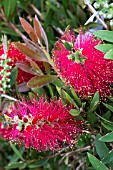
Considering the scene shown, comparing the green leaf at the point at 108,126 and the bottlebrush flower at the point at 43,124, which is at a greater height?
the bottlebrush flower at the point at 43,124

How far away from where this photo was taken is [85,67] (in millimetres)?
1241

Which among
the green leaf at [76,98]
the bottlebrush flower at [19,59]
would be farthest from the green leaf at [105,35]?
the bottlebrush flower at [19,59]

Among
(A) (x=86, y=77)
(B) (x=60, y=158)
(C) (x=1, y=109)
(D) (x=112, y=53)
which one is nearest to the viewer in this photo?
(D) (x=112, y=53)

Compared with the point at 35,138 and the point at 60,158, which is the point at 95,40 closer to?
the point at 35,138

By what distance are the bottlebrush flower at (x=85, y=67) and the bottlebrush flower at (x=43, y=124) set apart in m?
0.10

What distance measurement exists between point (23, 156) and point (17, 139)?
50 centimetres

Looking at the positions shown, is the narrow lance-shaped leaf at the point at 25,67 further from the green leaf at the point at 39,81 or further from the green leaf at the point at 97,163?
the green leaf at the point at 97,163

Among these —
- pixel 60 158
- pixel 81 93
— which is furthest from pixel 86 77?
pixel 60 158

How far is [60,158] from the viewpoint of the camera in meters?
1.65

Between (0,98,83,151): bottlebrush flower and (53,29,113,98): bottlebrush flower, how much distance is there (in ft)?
0.33

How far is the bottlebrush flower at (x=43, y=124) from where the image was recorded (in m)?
1.24

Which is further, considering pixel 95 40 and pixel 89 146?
pixel 89 146

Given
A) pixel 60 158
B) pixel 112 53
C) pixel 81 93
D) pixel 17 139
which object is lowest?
pixel 60 158

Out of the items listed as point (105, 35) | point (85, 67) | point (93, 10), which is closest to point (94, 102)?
point (85, 67)
